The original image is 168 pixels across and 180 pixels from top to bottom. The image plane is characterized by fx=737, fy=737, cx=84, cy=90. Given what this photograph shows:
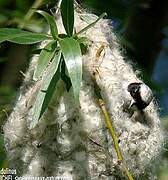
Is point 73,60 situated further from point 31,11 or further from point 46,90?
point 31,11

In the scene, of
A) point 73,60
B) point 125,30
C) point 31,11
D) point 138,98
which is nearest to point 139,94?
point 138,98

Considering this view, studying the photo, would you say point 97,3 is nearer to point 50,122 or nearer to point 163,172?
point 163,172

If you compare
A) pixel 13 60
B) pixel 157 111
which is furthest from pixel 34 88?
pixel 13 60

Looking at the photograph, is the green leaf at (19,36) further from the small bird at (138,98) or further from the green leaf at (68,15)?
the small bird at (138,98)

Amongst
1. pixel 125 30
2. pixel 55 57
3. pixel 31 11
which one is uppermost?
pixel 55 57

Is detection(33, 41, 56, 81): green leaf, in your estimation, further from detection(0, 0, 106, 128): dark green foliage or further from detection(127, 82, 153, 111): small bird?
detection(127, 82, 153, 111): small bird

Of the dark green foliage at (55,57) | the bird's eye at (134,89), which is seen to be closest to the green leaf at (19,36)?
the dark green foliage at (55,57)
